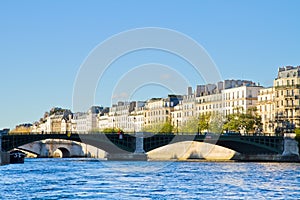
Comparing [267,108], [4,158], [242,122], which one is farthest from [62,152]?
[4,158]

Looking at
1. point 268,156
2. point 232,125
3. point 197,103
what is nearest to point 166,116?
point 197,103

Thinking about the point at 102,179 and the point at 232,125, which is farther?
the point at 232,125

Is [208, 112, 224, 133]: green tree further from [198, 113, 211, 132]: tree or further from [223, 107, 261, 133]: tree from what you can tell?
[223, 107, 261, 133]: tree

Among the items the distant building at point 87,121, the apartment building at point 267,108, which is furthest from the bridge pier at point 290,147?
the distant building at point 87,121

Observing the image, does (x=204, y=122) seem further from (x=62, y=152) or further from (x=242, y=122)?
(x=62, y=152)

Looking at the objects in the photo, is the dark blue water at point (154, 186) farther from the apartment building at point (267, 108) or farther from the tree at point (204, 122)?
the tree at point (204, 122)

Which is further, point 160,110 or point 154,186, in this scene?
point 160,110

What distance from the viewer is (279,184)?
51.4m

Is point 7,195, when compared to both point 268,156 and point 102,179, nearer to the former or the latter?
point 102,179

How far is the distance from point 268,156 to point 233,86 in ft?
120

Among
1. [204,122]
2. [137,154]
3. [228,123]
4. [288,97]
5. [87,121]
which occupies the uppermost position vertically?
[288,97]

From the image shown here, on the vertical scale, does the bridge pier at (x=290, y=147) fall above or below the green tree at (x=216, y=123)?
below

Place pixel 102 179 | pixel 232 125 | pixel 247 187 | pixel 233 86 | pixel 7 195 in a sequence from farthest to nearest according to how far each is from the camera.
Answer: pixel 233 86 < pixel 232 125 < pixel 102 179 < pixel 247 187 < pixel 7 195

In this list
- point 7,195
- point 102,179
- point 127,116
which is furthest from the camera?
point 127,116
